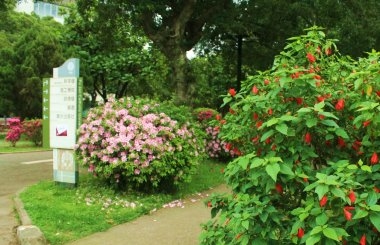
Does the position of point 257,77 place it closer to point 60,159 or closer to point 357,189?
point 357,189

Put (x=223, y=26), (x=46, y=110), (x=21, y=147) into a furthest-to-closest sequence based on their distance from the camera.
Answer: (x=21, y=147)
(x=223, y=26)
(x=46, y=110)

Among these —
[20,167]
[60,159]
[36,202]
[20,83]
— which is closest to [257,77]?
[36,202]

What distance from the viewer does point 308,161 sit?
322 cm

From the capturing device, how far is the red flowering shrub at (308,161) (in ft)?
9.18

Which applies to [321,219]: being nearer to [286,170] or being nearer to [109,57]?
[286,170]

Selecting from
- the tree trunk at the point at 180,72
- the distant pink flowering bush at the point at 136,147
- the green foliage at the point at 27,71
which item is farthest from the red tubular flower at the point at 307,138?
A: the green foliage at the point at 27,71

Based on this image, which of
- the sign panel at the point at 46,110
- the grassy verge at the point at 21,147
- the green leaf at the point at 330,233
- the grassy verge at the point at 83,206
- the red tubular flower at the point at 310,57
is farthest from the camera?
the grassy verge at the point at 21,147

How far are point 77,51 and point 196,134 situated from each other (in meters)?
15.8

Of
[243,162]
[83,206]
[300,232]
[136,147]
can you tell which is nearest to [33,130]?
[136,147]

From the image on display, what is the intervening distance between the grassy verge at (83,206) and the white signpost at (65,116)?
13.3 inches

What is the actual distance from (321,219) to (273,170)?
0.38 metres

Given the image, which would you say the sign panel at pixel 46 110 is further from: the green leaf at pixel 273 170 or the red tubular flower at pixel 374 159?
the red tubular flower at pixel 374 159

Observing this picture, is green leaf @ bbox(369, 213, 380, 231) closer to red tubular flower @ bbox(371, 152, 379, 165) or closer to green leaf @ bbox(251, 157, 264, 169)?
red tubular flower @ bbox(371, 152, 379, 165)

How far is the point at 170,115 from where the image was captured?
8992 mm
